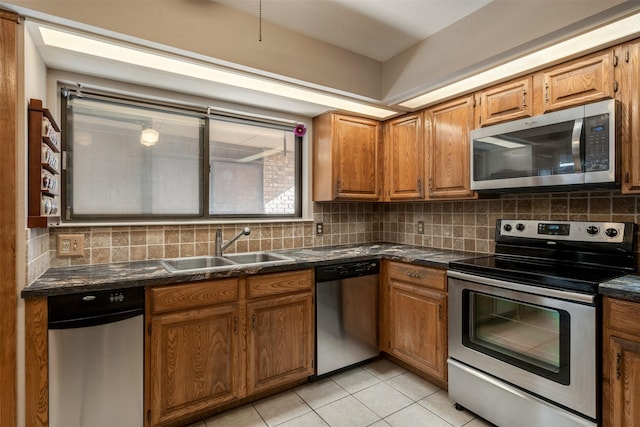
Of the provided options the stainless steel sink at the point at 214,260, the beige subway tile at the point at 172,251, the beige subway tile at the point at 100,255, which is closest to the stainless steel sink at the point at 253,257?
the stainless steel sink at the point at 214,260

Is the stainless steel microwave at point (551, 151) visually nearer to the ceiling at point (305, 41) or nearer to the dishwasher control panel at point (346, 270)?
the ceiling at point (305, 41)

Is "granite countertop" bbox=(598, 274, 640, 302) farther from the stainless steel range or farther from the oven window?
the oven window

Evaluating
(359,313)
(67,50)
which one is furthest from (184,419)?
(67,50)

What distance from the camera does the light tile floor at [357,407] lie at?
1.91 m

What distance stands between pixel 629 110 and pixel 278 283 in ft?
7.02

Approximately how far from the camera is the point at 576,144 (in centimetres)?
170

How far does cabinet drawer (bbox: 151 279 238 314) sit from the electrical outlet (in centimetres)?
69

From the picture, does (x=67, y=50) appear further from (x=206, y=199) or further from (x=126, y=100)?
(x=206, y=199)

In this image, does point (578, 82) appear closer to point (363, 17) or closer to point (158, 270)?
point (363, 17)

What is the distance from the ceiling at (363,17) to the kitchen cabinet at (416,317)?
1640mm

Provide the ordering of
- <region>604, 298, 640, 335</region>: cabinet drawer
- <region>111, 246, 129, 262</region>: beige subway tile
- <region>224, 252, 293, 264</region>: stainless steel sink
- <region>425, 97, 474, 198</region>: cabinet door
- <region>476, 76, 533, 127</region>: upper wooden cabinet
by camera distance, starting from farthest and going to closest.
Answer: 1. <region>224, 252, 293, 264</region>: stainless steel sink
2. <region>425, 97, 474, 198</region>: cabinet door
3. <region>111, 246, 129, 262</region>: beige subway tile
4. <region>476, 76, 533, 127</region>: upper wooden cabinet
5. <region>604, 298, 640, 335</region>: cabinet drawer

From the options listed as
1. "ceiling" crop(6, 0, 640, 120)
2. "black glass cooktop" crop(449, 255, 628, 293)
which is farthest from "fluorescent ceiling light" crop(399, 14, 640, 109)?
"black glass cooktop" crop(449, 255, 628, 293)

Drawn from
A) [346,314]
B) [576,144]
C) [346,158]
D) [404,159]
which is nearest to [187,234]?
[346,314]

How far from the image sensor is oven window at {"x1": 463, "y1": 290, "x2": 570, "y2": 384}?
62.6 inches
